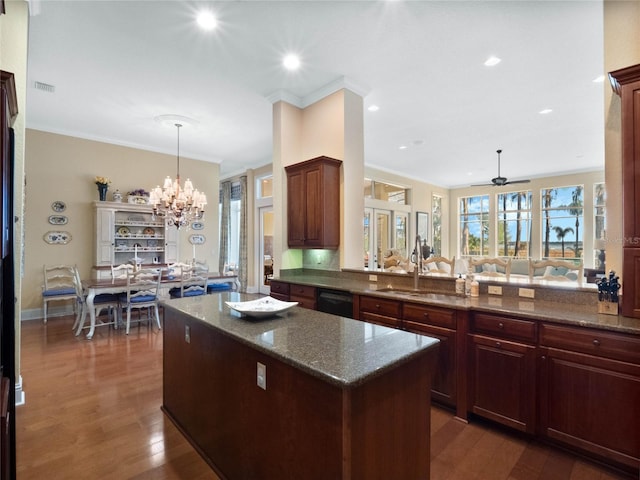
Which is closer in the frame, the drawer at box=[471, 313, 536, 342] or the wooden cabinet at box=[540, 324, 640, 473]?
the wooden cabinet at box=[540, 324, 640, 473]

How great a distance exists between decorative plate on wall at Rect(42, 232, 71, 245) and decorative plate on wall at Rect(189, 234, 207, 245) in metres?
2.23

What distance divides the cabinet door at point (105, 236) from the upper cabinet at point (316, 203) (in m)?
4.06

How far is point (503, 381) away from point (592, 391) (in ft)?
1.61

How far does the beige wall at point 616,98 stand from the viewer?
216 cm

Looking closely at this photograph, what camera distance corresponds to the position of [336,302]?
11.3 ft

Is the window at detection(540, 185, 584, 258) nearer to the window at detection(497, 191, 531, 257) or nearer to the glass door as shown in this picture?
the window at detection(497, 191, 531, 257)

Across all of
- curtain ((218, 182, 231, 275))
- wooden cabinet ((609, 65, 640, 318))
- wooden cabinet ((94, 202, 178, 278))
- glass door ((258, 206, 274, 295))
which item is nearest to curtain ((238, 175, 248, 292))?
glass door ((258, 206, 274, 295))

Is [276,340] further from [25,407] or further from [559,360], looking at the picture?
[25,407]

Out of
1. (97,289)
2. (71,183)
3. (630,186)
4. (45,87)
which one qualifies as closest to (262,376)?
(630,186)

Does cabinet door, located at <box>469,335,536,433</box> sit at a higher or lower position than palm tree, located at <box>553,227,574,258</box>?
lower

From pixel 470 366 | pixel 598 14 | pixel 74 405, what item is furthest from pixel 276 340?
pixel 598 14

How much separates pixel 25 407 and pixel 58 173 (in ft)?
15.4

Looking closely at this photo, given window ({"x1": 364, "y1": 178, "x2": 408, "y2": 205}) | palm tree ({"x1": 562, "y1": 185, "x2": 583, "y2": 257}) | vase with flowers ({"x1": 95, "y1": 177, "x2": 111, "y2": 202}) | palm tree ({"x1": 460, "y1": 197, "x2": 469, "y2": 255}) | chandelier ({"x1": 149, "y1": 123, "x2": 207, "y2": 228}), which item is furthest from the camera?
palm tree ({"x1": 460, "y1": 197, "x2": 469, "y2": 255})

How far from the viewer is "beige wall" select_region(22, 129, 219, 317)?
5473 mm
